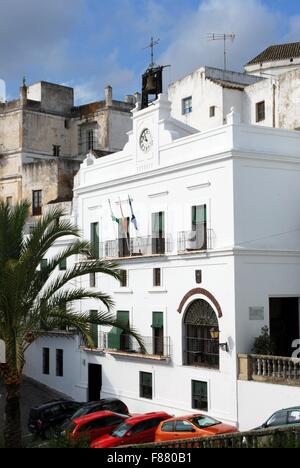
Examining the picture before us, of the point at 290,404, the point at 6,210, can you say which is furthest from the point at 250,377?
the point at 6,210

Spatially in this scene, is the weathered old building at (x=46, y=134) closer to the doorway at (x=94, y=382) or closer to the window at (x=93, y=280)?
the window at (x=93, y=280)

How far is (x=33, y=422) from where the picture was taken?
28.3 m

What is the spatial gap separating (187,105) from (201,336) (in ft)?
49.3

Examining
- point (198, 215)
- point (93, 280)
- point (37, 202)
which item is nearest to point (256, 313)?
point (198, 215)

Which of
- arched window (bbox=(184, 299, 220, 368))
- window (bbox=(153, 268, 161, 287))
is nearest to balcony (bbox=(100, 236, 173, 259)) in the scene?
window (bbox=(153, 268, 161, 287))

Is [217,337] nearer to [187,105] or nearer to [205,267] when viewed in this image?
[205,267]

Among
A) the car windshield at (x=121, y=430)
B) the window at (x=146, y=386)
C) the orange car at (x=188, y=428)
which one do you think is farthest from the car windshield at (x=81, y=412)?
the orange car at (x=188, y=428)

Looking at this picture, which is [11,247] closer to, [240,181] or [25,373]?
[240,181]

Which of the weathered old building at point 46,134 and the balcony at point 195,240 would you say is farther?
the weathered old building at point 46,134

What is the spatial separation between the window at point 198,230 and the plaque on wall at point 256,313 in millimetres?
2994

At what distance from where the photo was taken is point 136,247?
30.8 metres

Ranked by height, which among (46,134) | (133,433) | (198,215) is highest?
(46,134)

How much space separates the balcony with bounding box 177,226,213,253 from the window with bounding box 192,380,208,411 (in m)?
5.07

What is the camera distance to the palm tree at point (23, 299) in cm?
1667
